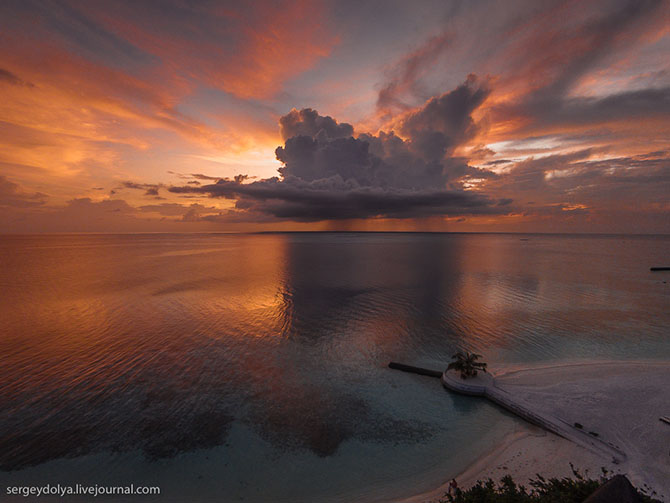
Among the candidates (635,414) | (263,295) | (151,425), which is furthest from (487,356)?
(263,295)

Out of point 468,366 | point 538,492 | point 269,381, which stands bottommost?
point 269,381

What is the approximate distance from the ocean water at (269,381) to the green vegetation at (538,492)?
3585 millimetres

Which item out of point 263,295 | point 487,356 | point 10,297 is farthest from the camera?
point 263,295

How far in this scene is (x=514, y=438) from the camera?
22.6 metres

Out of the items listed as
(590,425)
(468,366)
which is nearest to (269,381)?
(468,366)

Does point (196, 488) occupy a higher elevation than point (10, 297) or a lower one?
higher

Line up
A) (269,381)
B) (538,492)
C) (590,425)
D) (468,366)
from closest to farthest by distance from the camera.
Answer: (538,492)
(590,425)
(468,366)
(269,381)

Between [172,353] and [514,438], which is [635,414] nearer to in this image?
[514,438]

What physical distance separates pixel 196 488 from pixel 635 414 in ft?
119

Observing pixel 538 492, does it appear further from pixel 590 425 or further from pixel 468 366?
pixel 468 366

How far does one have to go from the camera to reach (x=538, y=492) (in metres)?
17.0

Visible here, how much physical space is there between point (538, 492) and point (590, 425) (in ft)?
33.3

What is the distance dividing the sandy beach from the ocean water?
185 centimetres

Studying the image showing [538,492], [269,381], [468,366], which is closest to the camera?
[538,492]
